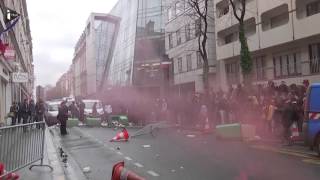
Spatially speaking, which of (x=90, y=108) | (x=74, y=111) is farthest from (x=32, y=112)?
(x=90, y=108)

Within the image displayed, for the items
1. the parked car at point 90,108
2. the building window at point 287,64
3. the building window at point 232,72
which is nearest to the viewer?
the building window at point 287,64

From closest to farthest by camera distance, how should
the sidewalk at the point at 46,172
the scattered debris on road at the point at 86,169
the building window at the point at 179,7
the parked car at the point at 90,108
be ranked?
the sidewalk at the point at 46,172, the scattered debris on road at the point at 86,169, the parked car at the point at 90,108, the building window at the point at 179,7

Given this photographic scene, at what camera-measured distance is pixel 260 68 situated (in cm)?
3684

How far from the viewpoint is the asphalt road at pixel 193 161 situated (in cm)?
1056

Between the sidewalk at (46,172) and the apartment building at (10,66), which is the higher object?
the apartment building at (10,66)

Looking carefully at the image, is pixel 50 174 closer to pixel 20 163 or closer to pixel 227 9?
pixel 20 163

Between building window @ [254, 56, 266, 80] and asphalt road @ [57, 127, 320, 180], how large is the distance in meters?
18.5

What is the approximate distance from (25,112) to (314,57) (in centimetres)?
1719

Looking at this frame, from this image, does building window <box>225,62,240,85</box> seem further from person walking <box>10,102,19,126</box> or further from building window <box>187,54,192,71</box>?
person walking <box>10,102,19,126</box>

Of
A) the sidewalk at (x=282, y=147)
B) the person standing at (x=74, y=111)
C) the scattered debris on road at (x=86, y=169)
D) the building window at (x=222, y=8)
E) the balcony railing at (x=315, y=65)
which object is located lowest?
the scattered debris on road at (x=86, y=169)

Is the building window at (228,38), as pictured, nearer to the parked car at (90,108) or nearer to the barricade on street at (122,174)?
the parked car at (90,108)

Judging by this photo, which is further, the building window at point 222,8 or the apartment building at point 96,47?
the apartment building at point 96,47

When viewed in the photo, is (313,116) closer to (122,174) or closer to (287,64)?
(122,174)

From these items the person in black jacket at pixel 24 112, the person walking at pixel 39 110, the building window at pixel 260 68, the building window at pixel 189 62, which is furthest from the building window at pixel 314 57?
the building window at pixel 189 62
